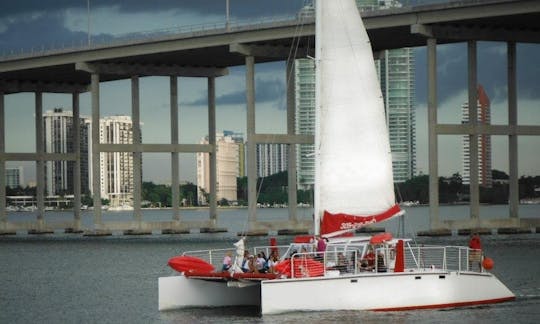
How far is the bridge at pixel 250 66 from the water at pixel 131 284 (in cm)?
433

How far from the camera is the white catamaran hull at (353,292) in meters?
34.7

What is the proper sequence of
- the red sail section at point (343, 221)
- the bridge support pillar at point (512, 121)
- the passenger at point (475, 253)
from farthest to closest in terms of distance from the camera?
the bridge support pillar at point (512, 121) → the passenger at point (475, 253) → the red sail section at point (343, 221)

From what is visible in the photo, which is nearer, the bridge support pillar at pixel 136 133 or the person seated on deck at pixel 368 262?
the person seated on deck at pixel 368 262

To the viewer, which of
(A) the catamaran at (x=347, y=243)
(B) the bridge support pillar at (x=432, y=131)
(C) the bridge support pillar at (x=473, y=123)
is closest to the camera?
(A) the catamaran at (x=347, y=243)

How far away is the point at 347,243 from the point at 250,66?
46512mm

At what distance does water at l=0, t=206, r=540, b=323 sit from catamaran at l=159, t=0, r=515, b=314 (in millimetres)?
432

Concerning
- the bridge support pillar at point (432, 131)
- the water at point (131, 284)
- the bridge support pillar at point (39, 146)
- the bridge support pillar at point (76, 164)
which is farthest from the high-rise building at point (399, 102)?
the water at point (131, 284)

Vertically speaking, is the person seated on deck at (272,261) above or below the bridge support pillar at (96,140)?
below

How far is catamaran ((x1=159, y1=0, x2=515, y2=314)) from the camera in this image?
1383 inches

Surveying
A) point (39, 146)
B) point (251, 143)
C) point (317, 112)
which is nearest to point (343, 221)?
point (317, 112)

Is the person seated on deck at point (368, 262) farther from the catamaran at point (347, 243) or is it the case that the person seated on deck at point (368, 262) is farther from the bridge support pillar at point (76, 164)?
the bridge support pillar at point (76, 164)

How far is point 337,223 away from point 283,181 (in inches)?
4919

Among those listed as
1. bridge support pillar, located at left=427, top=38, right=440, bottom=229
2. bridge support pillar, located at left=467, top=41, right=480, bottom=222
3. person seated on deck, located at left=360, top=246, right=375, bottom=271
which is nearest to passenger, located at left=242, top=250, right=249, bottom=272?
person seated on deck, located at left=360, top=246, right=375, bottom=271

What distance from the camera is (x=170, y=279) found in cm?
3747
